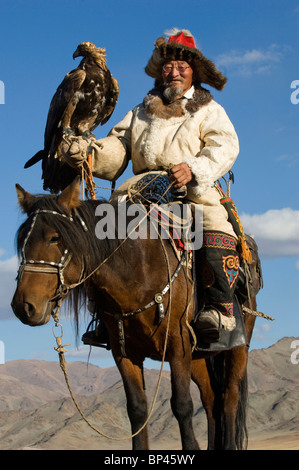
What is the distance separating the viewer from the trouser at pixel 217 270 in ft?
15.9

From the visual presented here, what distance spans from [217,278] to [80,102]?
498 centimetres

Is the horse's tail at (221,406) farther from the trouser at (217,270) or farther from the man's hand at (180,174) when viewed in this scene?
the man's hand at (180,174)

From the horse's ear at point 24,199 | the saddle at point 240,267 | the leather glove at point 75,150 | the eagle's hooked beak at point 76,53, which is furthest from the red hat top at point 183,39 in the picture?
the eagle's hooked beak at point 76,53


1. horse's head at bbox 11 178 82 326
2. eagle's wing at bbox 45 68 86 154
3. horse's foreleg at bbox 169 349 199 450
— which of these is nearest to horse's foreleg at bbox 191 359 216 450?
horse's foreleg at bbox 169 349 199 450

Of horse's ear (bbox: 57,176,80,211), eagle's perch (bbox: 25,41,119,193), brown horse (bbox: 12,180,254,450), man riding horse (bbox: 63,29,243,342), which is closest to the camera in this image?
brown horse (bbox: 12,180,254,450)

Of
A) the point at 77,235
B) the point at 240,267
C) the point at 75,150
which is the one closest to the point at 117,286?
the point at 77,235

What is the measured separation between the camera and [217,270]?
15.9 feet

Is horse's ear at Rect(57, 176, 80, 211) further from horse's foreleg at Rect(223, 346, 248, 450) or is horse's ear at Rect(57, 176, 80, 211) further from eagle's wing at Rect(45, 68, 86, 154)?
eagle's wing at Rect(45, 68, 86, 154)

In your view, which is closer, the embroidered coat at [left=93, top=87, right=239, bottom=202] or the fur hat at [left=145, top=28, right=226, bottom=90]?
the embroidered coat at [left=93, top=87, right=239, bottom=202]

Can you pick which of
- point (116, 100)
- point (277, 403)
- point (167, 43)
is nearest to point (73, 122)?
point (116, 100)

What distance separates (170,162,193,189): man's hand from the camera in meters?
4.66

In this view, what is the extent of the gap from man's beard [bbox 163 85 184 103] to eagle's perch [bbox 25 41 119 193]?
9.04ft

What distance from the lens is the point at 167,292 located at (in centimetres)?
456

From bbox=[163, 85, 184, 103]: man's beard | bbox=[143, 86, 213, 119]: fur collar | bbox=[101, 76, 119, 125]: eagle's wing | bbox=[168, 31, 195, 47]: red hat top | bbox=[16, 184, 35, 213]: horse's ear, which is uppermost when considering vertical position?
bbox=[101, 76, 119, 125]: eagle's wing
